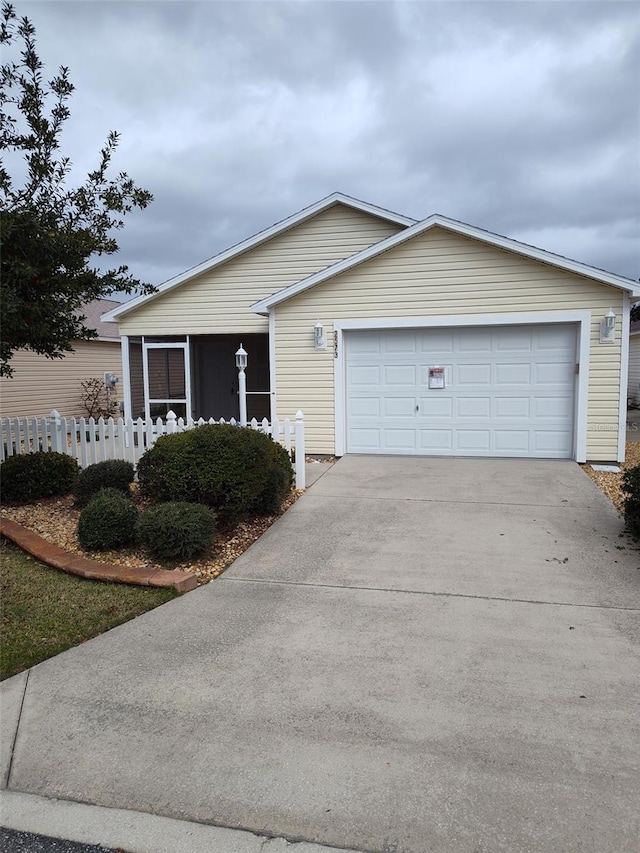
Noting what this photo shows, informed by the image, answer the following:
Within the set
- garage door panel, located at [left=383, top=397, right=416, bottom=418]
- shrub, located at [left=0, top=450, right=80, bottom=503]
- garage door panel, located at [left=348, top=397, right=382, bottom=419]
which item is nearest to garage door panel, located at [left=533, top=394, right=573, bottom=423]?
garage door panel, located at [left=383, top=397, right=416, bottom=418]

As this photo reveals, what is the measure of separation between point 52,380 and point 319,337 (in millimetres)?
9669

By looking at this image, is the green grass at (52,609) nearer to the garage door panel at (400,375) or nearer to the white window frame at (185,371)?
the garage door panel at (400,375)

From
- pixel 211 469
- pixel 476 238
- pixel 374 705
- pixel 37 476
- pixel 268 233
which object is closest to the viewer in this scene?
pixel 374 705

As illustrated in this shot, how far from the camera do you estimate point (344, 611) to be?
171 inches

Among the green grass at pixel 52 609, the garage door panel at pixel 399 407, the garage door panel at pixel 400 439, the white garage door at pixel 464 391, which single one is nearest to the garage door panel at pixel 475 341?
the white garage door at pixel 464 391

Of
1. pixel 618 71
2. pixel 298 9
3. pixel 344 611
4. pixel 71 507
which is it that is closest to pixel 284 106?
pixel 298 9

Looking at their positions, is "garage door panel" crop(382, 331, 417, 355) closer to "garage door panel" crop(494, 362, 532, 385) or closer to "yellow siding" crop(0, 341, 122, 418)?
"garage door panel" crop(494, 362, 532, 385)

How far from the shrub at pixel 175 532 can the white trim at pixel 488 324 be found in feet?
18.0

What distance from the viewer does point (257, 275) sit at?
13.0 m

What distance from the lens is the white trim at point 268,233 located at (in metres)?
12.4

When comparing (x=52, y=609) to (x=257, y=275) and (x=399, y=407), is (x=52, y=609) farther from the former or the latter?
(x=257, y=275)

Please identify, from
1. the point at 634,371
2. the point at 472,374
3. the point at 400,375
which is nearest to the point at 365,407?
the point at 400,375

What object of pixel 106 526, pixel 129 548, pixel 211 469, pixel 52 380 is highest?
pixel 52 380

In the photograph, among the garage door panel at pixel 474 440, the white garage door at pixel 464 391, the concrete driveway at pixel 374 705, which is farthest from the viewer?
the garage door panel at pixel 474 440
